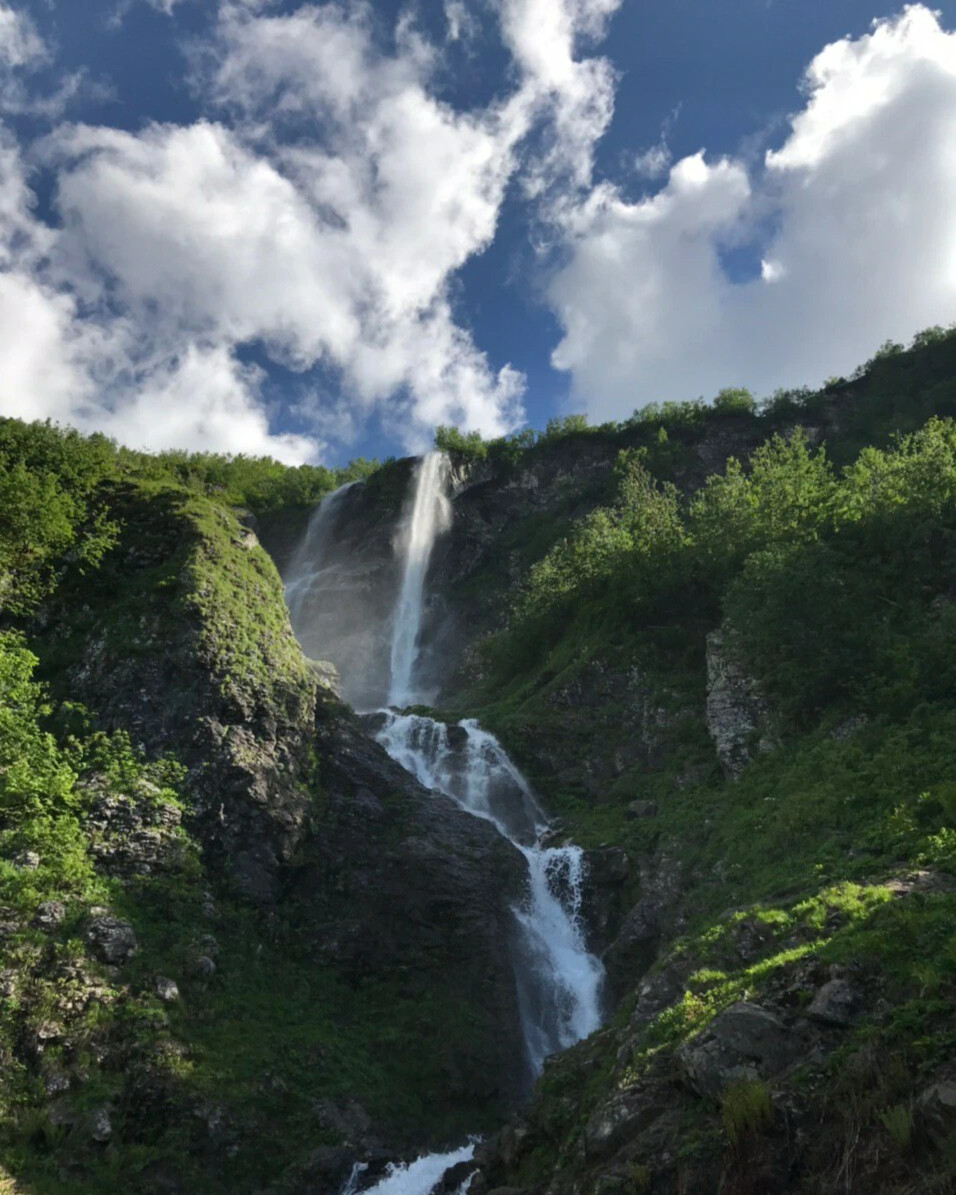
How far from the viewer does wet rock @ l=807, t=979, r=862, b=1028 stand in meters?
9.43

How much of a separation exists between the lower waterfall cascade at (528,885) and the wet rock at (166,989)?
16.9 ft

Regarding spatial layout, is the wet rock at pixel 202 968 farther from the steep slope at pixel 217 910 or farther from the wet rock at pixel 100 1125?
the wet rock at pixel 100 1125

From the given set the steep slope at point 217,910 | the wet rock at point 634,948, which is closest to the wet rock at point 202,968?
the steep slope at point 217,910

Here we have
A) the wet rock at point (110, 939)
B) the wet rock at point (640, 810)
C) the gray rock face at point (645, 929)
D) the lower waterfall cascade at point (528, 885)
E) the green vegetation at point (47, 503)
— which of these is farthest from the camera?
the wet rock at point (640, 810)

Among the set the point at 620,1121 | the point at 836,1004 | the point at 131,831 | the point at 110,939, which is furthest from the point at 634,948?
the point at 131,831

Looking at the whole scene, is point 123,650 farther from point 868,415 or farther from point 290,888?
point 868,415

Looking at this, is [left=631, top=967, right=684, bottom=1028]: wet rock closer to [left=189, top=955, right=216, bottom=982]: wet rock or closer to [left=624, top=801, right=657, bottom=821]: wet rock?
[left=189, top=955, right=216, bottom=982]: wet rock

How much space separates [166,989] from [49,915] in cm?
292

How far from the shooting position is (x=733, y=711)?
27578 mm

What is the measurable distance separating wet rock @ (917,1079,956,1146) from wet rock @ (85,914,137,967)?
1518cm

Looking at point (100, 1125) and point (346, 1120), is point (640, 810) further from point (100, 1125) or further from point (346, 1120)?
point (100, 1125)

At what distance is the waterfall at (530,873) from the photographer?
20.8 m

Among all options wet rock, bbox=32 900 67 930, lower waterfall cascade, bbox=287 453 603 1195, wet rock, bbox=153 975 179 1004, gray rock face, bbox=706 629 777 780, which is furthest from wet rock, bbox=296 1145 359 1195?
gray rock face, bbox=706 629 777 780

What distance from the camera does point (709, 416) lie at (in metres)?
65.7
